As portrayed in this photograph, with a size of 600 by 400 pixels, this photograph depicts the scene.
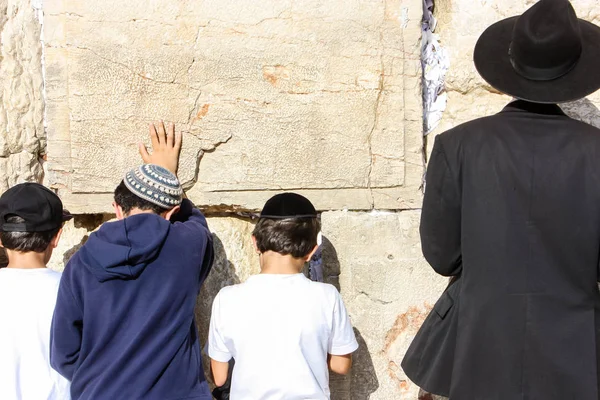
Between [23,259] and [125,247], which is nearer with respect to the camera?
[125,247]

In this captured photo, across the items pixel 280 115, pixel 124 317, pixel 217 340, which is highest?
pixel 280 115

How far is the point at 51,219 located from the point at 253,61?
103 cm

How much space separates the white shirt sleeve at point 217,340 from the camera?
2337 millimetres

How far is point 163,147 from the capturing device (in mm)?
2863

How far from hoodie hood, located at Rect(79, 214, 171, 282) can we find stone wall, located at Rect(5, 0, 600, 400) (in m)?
0.68

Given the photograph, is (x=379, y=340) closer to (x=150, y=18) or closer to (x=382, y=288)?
(x=382, y=288)

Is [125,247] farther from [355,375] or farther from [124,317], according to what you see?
[355,375]

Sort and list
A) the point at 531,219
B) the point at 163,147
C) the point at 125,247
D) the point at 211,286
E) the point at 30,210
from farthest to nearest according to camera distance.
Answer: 1. the point at 211,286
2. the point at 163,147
3. the point at 30,210
4. the point at 125,247
5. the point at 531,219

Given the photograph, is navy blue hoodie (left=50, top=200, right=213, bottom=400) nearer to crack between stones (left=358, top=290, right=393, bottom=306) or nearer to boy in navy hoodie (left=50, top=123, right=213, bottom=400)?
boy in navy hoodie (left=50, top=123, right=213, bottom=400)

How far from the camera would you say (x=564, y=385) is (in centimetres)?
204

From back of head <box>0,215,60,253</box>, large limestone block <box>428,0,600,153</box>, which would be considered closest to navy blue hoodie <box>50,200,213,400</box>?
back of head <box>0,215,60,253</box>

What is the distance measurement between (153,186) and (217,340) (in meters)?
0.57

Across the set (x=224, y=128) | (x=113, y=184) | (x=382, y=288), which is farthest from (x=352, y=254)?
(x=113, y=184)

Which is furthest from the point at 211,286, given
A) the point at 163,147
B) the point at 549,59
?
the point at 549,59
